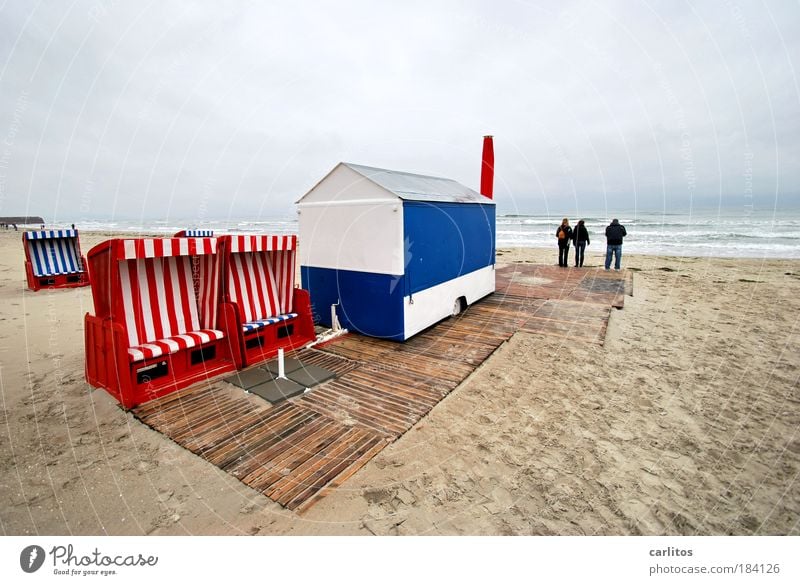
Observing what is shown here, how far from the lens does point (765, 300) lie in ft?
32.7

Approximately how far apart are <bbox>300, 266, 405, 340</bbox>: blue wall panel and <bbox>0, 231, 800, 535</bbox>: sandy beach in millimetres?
1732

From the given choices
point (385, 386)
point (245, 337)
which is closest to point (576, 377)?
point (385, 386)

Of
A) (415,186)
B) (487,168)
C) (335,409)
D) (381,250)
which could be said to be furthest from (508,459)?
(487,168)

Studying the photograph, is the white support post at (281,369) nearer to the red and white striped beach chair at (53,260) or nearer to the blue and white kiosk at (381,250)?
the blue and white kiosk at (381,250)

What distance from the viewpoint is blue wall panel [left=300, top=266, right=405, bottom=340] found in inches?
255

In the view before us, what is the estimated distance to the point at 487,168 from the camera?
1183 cm

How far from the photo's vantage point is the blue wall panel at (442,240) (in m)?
6.47

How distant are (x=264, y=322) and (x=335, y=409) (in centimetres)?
222

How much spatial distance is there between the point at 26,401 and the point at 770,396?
29.1ft

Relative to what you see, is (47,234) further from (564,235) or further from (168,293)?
(564,235)

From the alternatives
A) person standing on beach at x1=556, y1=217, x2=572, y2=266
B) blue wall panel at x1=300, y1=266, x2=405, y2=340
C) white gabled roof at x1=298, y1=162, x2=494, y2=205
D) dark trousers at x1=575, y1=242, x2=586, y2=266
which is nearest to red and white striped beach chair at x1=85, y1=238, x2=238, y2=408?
blue wall panel at x1=300, y1=266, x2=405, y2=340

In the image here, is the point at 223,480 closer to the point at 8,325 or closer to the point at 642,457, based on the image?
the point at 642,457

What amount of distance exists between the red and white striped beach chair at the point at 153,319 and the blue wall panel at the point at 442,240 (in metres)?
2.96

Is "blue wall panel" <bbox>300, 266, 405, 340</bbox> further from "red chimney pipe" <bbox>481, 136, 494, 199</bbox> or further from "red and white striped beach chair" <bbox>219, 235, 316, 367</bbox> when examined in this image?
"red chimney pipe" <bbox>481, 136, 494, 199</bbox>
